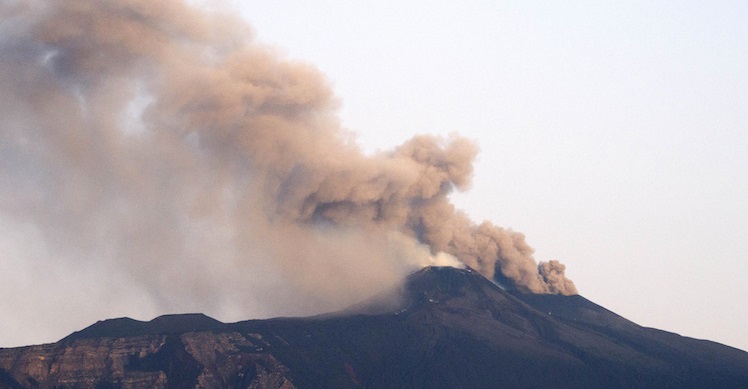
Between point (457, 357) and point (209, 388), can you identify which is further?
point (457, 357)

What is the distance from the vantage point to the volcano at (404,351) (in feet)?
335

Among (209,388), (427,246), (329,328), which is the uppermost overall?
(427,246)

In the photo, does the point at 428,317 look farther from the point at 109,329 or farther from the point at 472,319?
the point at 109,329

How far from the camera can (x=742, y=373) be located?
122250 millimetres

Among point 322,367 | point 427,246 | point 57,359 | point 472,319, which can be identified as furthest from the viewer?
point 427,246

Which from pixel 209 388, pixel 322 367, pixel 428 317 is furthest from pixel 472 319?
pixel 209 388

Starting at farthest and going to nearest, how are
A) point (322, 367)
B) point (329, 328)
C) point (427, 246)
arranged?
point (427, 246) → point (329, 328) → point (322, 367)

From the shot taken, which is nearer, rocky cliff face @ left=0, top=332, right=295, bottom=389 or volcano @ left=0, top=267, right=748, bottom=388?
rocky cliff face @ left=0, top=332, right=295, bottom=389

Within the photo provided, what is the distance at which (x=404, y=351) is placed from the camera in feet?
380

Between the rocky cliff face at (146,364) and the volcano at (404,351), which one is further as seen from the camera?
the volcano at (404,351)

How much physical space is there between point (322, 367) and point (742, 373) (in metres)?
42.3

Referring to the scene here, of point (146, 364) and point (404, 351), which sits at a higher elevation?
point (404, 351)

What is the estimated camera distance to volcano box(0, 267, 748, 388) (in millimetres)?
102125

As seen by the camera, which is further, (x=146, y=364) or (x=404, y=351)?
(x=404, y=351)
